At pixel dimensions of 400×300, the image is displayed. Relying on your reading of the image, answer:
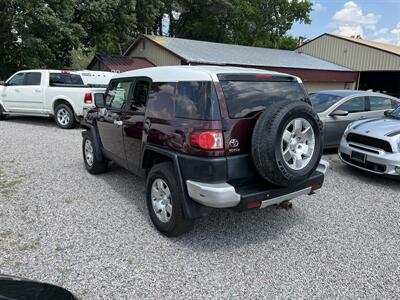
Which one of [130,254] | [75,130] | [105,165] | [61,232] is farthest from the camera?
[75,130]

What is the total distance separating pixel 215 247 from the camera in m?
3.35

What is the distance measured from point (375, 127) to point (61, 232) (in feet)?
17.6

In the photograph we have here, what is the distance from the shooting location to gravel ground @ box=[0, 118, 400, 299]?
2750 millimetres

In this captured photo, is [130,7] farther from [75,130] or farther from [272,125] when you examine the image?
[272,125]

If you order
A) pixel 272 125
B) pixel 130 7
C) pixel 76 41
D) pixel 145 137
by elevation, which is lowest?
pixel 145 137

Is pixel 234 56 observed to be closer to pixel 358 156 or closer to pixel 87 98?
pixel 87 98

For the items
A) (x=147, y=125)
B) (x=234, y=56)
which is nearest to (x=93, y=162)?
(x=147, y=125)

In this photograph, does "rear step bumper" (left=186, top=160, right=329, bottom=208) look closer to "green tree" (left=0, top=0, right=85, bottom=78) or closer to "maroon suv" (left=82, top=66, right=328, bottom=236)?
"maroon suv" (left=82, top=66, right=328, bottom=236)

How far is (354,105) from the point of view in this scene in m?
7.68

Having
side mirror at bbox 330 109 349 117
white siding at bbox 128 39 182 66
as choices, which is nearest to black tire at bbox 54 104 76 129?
side mirror at bbox 330 109 349 117

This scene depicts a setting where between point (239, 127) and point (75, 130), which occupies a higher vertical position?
point (239, 127)

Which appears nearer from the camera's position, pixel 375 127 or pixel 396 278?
pixel 396 278

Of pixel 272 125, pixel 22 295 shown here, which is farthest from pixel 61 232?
pixel 272 125

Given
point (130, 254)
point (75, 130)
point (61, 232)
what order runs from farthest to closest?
1. point (75, 130)
2. point (61, 232)
3. point (130, 254)
